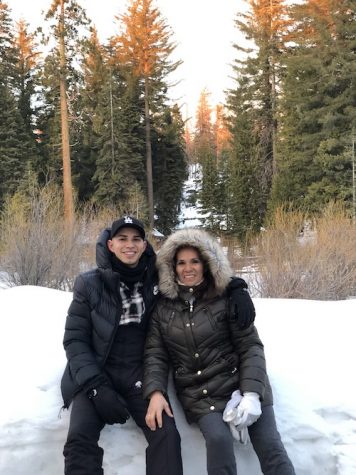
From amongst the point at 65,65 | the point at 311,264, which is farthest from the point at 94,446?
the point at 65,65

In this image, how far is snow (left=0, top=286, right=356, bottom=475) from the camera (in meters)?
2.96

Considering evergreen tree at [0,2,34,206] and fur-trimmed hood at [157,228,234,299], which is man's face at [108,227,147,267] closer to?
fur-trimmed hood at [157,228,234,299]

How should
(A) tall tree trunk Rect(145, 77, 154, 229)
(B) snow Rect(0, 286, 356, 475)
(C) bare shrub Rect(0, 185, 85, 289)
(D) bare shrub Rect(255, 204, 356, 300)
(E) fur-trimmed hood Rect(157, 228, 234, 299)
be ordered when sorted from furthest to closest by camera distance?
(A) tall tree trunk Rect(145, 77, 154, 229)
(C) bare shrub Rect(0, 185, 85, 289)
(D) bare shrub Rect(255, 204, 356, 300)
(E) fur-trimmed hood Rect(157, 228, 234, 299)
(B) snow Rect(0, 286, 356, 475)

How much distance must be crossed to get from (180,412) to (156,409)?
17.2 inches

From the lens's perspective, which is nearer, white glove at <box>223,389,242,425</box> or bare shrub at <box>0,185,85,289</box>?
white glove at <box>223,389,242,425</box>

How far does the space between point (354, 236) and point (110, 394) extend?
9.94 metres

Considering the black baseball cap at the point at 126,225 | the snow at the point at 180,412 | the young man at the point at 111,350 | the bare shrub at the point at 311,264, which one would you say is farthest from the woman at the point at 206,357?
the bare shrub at the point at 311,264

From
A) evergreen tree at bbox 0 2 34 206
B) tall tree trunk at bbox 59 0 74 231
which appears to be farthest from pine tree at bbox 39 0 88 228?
evergreen tree at bbox 0 2 34 206

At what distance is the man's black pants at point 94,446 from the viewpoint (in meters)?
2.57

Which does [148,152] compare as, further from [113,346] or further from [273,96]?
[113,346]

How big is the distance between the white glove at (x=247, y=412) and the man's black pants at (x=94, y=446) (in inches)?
15.6

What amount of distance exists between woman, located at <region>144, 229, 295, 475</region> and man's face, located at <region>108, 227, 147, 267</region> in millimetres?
185

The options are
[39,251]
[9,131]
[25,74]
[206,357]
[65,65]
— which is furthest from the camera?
[25,74]

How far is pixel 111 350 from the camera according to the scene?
9.82ft
